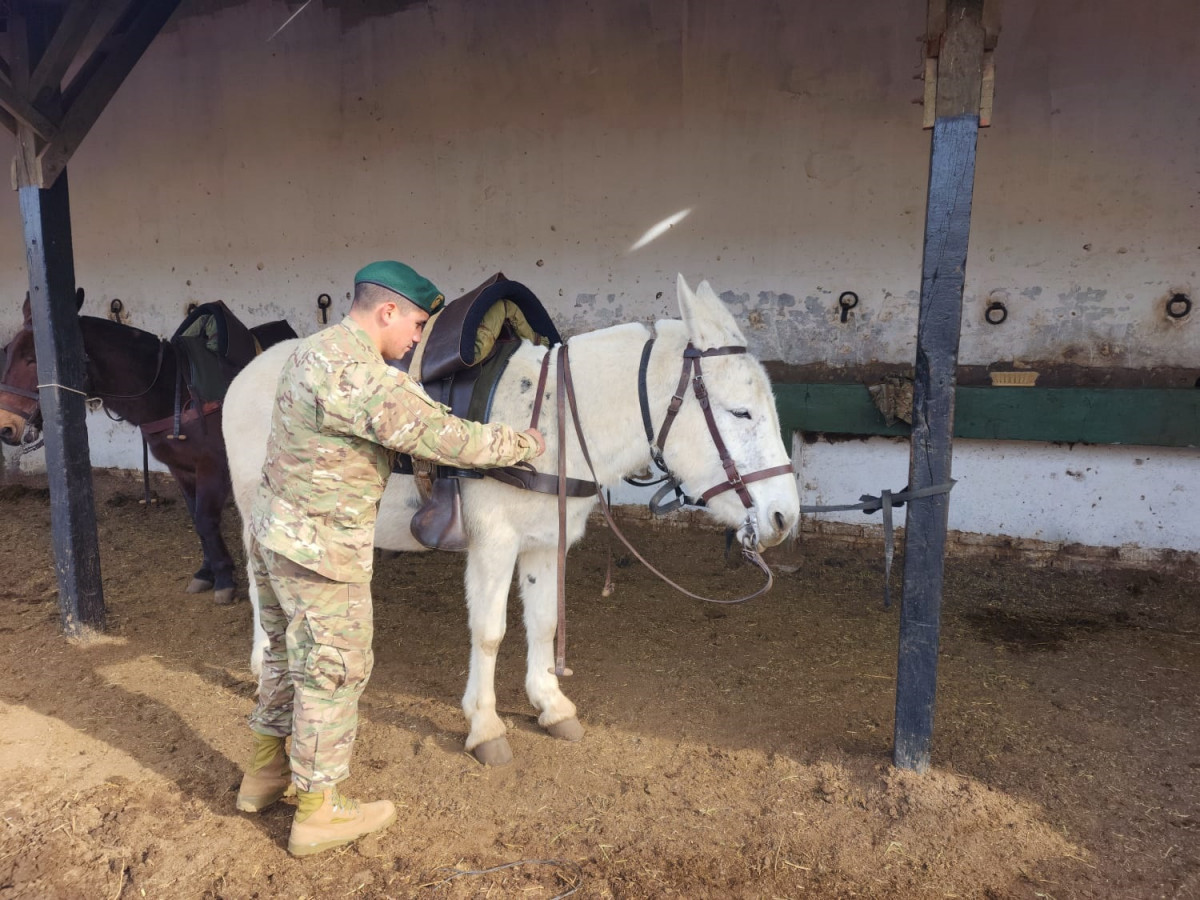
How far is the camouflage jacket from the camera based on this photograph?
7.11 ft

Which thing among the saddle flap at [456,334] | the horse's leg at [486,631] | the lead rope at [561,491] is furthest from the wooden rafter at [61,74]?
the horse's leg at [486,631]

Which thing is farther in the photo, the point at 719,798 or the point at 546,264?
the point at 546,264

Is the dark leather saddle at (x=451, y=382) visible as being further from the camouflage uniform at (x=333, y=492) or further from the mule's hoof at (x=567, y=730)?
the mule's hoof at (x=567, y=730)

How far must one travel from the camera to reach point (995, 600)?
487 cm

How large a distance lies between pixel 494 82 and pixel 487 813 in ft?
20.0

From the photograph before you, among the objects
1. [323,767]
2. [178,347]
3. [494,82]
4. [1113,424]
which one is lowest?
[323,767]

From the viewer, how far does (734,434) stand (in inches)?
107

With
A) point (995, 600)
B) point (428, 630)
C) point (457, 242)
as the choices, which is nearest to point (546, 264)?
point (457, 242)

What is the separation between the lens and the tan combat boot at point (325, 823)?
2.44 m

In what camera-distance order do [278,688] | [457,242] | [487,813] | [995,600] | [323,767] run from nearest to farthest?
[323,767] → [278,688] → [487,813] → [995,600] → [457,242]

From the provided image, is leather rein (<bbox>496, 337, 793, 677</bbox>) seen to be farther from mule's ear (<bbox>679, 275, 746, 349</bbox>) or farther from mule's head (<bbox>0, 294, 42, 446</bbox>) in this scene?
mule's head (<bbox>0, 294, 42, 446</bbox>)

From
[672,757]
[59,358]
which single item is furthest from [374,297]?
[59,358]

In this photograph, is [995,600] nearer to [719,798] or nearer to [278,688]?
[719,798]

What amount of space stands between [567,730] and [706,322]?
1.89 metres
